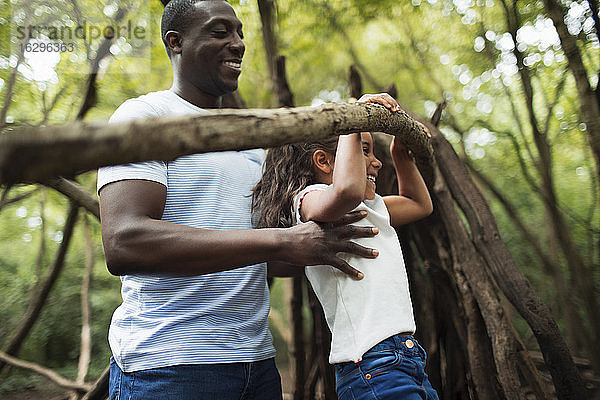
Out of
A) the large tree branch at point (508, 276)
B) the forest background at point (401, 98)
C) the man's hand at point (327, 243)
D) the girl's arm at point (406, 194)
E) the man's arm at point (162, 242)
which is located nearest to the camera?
the man's arm at point (162, 242)

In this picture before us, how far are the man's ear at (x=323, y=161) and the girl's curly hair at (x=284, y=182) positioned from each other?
1 cm

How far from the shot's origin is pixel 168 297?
4.08 ft

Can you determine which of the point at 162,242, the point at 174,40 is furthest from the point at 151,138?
the point at 174,40

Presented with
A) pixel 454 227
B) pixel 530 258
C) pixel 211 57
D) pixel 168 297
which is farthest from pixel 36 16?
pixel 530 258

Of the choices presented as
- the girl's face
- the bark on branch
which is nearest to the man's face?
the girl's face

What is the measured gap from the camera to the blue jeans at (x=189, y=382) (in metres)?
1.18

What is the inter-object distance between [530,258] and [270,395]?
309cm

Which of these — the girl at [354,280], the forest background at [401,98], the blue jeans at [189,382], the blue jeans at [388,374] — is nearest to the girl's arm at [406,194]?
the girl at [354,280]

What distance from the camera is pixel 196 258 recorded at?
3.52 ft

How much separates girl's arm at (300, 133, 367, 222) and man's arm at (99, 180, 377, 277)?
0.11m

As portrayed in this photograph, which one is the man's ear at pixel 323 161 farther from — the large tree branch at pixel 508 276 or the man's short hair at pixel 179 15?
the large tree branch at pixel 508 276

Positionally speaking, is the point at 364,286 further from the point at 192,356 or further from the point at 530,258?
the point at 530,258

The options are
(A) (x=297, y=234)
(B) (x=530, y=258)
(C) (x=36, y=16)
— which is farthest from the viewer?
(B) (x=530, y=258)

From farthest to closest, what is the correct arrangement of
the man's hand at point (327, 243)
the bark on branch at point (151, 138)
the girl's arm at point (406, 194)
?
the girl's arm at point (406, 194)
the man's hand at point (327, 243)
the bark on branch at point (151, 138)
